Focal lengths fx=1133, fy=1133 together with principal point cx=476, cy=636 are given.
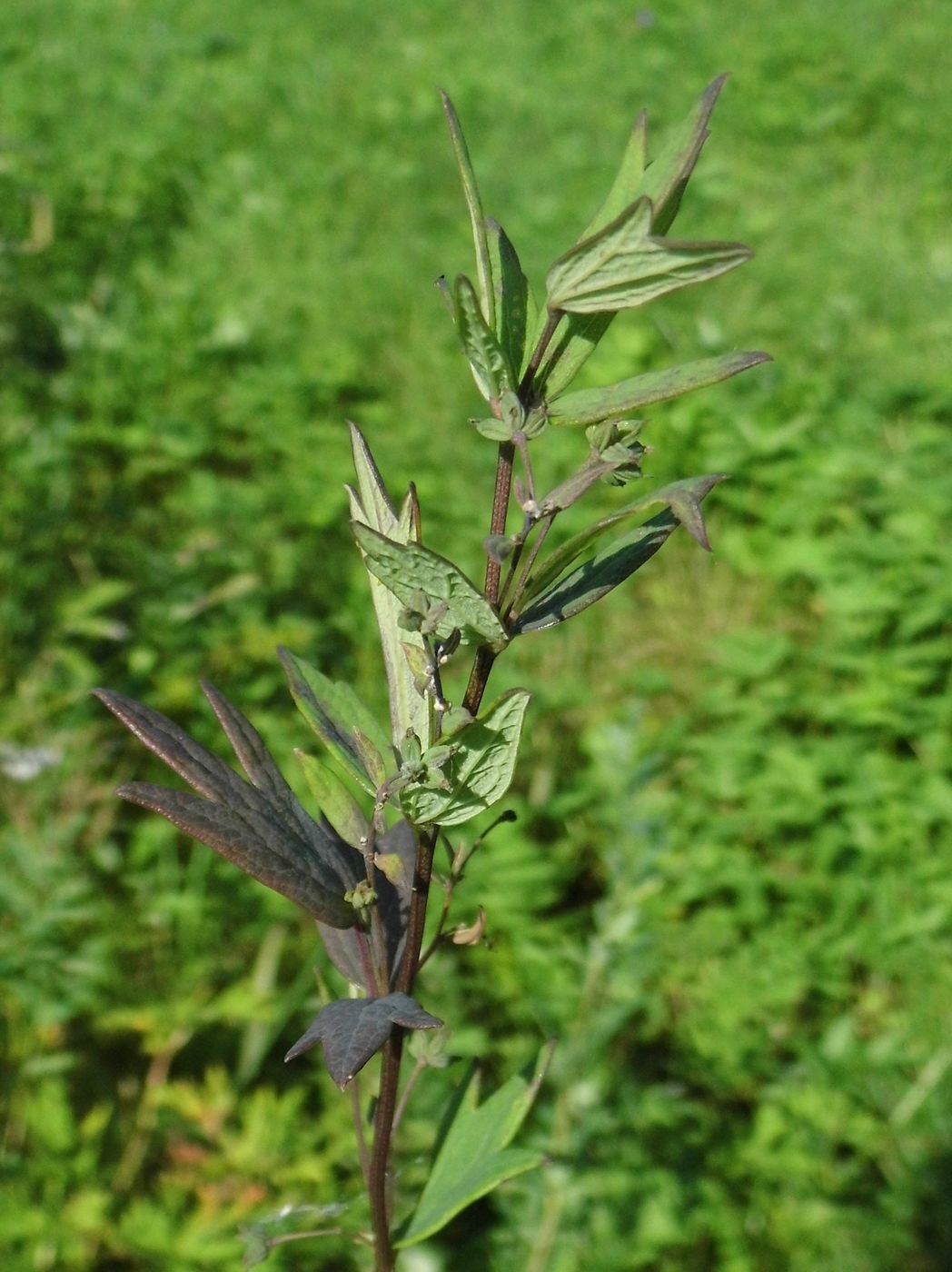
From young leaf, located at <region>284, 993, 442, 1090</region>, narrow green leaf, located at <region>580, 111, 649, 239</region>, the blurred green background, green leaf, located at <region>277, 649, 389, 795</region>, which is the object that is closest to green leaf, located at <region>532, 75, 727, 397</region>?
narrow green leaf, located at <region>580, 111, 649, 239</region>

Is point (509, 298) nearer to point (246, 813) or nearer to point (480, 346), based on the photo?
point (480, 346)

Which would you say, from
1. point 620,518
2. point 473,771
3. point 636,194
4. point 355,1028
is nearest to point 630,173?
point 636,194

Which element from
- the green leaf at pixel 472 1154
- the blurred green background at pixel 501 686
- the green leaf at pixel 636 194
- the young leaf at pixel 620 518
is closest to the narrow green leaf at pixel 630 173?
the green leaf at pixel 636 194

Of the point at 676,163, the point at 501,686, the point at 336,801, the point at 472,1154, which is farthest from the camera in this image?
the point at 501,686

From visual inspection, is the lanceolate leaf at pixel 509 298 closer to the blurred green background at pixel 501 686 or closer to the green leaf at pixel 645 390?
the green leaf at pixel 645 390

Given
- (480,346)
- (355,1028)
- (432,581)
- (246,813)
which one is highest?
(480,346)

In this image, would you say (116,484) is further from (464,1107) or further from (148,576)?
(464,1107)
